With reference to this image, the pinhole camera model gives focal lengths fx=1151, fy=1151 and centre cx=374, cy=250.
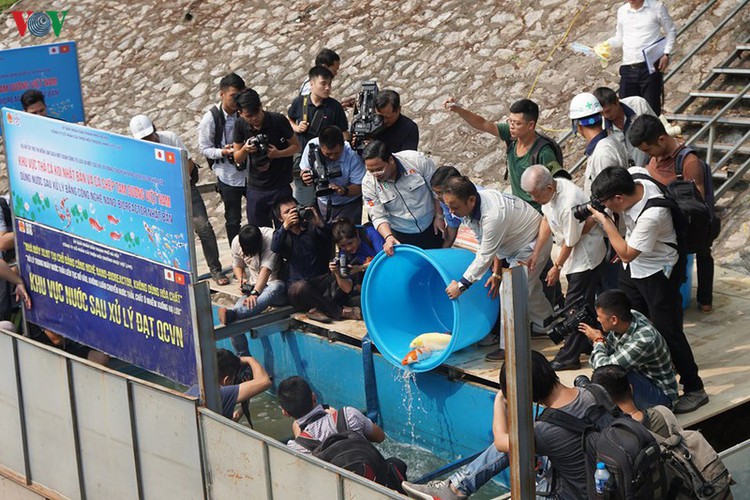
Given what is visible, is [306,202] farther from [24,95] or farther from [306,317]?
[24,95]

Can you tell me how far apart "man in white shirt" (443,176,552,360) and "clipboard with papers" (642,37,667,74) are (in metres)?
2.58

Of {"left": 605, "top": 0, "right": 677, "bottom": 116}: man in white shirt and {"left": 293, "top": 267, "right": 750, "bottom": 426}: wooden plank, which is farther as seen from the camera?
{"left": 605, "top": 0, "right": 677, "bottom": 116}: man in white shirt

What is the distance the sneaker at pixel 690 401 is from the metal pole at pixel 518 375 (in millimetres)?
2283

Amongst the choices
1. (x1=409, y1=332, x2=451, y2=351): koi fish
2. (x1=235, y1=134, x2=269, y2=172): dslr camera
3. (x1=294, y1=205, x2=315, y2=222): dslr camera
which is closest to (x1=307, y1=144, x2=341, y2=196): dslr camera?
(x1=294, y1=205, x2=315, y2=222): dslr camera

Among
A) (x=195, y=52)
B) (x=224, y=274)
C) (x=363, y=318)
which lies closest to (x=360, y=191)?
(x=363, y=318)

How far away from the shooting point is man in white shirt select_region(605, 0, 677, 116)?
9.93 meters

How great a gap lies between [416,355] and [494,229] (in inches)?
48.2

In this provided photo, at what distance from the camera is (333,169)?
9.09 metres

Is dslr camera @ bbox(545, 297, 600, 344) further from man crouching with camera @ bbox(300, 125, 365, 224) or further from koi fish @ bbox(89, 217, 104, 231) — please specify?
koi fish @ bbox(89, 217, 104, 231)

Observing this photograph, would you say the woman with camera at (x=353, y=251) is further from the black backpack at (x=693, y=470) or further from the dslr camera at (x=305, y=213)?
the black backpack at (x=693, y=470)

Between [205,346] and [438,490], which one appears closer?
[205,346]

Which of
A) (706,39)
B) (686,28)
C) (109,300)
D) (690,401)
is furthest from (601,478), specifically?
(686,28)

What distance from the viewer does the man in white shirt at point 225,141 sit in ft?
32.0

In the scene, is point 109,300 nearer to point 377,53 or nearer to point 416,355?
point 416,355
